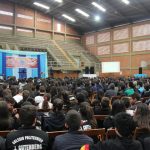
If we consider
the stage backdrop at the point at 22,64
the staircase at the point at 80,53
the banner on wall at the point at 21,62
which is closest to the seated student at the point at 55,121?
A: the stage backdrop at the point at 22,64

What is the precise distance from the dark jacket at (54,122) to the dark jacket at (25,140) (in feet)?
→ 4.40

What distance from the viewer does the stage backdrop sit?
64.4ft

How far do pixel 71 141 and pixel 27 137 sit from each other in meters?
0.49

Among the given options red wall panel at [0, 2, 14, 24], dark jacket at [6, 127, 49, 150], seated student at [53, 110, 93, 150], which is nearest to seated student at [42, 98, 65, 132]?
seated student at [53, 110, 93, 150]

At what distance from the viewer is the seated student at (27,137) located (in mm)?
2777

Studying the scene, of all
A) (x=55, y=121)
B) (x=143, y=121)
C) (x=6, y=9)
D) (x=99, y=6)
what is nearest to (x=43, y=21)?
(x=6, y=9)

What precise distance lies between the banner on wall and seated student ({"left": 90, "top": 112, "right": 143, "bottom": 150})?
1804 cm

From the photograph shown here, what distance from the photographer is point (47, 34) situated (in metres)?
31.3

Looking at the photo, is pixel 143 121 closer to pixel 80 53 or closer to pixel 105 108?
pixel 105 108

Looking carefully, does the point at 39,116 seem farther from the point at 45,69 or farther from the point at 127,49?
the point at 127,49

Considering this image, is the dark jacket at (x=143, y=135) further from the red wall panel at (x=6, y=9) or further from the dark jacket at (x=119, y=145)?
the red wall panel at (x=6, y=9)

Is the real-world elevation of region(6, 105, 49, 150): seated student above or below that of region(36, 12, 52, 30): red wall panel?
below

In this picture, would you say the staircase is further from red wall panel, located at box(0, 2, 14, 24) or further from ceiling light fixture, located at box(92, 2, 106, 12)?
ceiling light fixture, located at box(92, 2, 106, 12)

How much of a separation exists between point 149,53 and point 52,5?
37.1 ft
